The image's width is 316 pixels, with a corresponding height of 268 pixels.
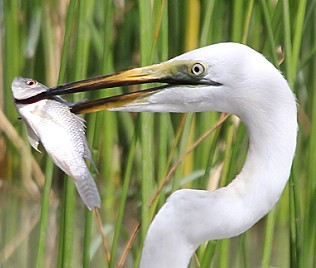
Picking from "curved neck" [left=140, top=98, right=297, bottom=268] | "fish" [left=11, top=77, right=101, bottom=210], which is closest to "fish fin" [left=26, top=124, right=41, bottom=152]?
"fish" [left=11, top=77, right=101, bottom=210]

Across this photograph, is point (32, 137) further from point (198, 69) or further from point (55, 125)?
point (198, 69)

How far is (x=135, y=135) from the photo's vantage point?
75.3 inches

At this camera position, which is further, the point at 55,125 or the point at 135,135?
the point at 135,135

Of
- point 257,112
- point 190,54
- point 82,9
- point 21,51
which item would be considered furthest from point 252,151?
point 21,51

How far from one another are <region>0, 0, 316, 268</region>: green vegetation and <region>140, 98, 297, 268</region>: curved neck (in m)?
0.31

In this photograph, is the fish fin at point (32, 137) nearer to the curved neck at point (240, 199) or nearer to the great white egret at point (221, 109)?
the great white egret at point (221, 109)

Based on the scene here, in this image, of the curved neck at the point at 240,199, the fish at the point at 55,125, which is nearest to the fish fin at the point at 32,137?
the fish at the point at 55,125

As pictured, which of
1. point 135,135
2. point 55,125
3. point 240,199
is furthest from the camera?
point 135,135

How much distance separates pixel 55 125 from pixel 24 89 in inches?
3.2

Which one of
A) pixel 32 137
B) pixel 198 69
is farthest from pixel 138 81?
pixel 32 137

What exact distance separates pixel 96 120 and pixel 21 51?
4.72 ft

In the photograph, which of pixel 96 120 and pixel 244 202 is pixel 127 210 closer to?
pixel 96 120

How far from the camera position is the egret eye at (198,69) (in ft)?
5.17

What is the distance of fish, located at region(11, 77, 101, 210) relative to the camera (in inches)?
64.2
